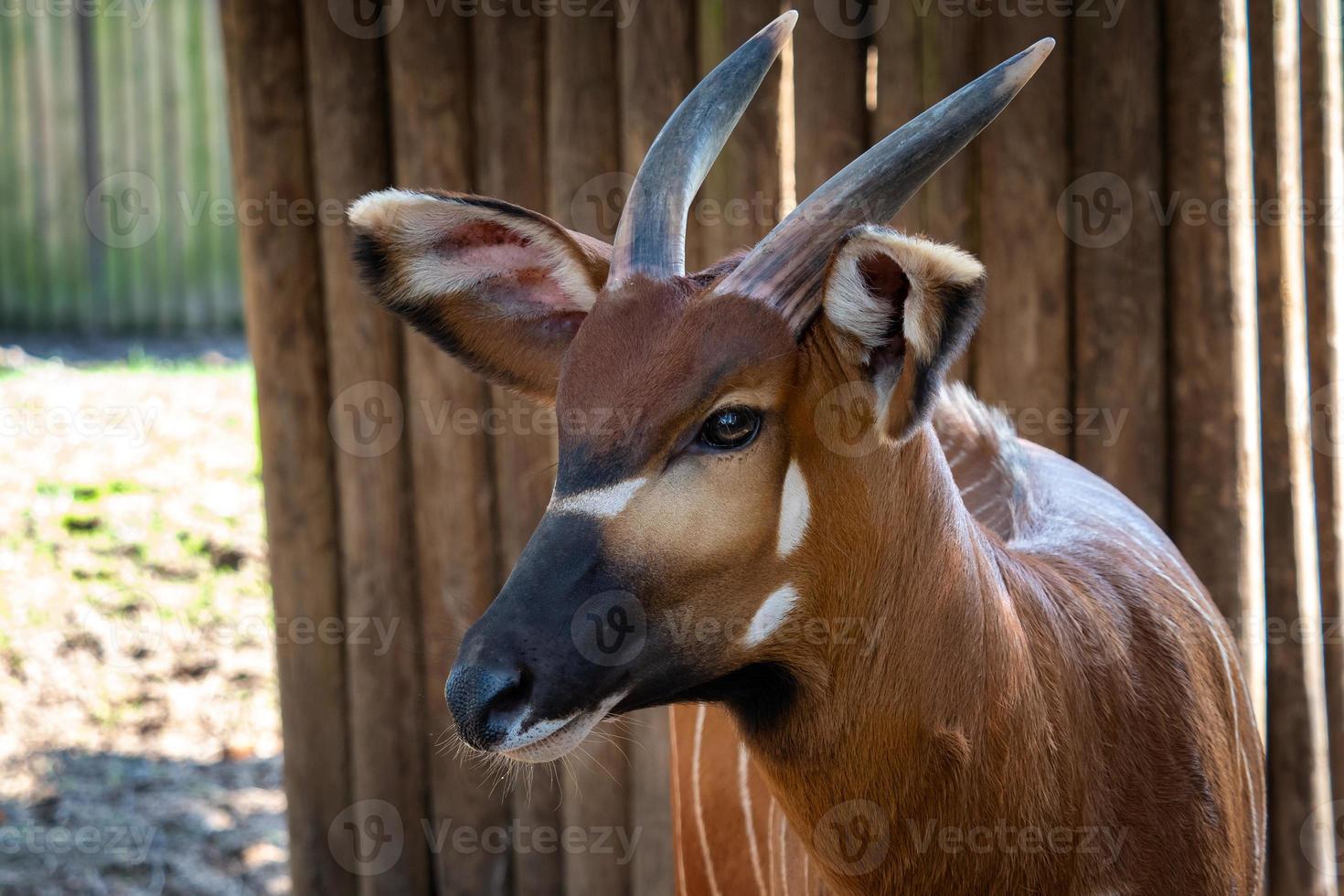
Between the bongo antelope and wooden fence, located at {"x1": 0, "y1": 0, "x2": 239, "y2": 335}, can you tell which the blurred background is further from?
wooden fence, located at {"x1": 0, "y1": 0, "x2": 239, "y2": 335}

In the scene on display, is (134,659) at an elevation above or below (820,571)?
below

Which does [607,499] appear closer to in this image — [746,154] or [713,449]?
[713,449]

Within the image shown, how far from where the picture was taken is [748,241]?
4.03 meters

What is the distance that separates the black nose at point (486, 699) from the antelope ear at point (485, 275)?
0.90 meters

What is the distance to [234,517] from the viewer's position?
6.99 m

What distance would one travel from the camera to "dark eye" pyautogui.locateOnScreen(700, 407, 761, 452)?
2.06m

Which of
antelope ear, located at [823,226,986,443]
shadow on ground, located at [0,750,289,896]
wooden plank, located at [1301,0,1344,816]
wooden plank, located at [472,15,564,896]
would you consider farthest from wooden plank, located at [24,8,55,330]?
antelope ear, located at [823,226,986,443]

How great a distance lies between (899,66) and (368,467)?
6.95 ft

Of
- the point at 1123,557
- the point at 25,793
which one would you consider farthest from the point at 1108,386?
the point at 25,793

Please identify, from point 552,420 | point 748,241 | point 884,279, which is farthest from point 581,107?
point 884,279

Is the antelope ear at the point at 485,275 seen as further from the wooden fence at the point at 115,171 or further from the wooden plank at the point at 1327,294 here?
the wooden fence at the point at 115,171

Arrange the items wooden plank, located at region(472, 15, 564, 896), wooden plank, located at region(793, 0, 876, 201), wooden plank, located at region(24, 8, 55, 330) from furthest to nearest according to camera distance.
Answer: wooden plank, located at region(24, 8, 55, 330) → wooden plank, located at region(472, 15, 564, 896) → wooden plank, located at region(793, 0, 876, 201)

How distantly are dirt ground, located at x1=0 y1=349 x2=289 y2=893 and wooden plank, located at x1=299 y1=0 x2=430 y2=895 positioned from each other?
0.80 m

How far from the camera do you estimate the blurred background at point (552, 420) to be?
3.93 metres
